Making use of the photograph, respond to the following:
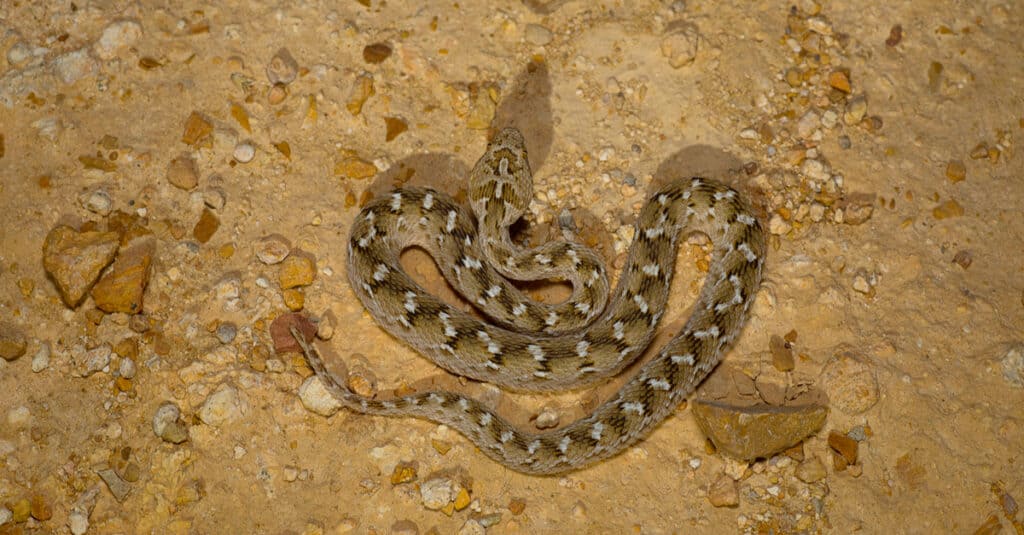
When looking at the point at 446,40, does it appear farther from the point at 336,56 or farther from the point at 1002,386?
the point at 1002,386

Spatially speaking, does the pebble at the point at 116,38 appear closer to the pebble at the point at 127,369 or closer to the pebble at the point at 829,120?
the pebble at the point at 127,369

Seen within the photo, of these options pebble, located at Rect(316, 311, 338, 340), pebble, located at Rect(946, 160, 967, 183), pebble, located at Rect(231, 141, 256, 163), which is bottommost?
pebble, located at Rect(316, 311, 338, 340)

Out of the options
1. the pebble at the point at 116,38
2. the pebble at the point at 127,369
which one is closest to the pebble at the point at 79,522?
the pebble at the point at 127,369

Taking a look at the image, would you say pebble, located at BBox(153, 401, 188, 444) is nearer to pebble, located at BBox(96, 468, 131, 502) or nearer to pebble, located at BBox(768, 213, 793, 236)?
pebble, located at BBox(96, 468, 131, 502)

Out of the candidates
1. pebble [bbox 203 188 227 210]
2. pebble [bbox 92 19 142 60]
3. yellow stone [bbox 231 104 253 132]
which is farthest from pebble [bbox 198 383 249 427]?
pebble [bbox 92 19 142 60]

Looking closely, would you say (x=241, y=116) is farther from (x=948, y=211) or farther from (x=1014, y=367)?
(x=1014, y=367)

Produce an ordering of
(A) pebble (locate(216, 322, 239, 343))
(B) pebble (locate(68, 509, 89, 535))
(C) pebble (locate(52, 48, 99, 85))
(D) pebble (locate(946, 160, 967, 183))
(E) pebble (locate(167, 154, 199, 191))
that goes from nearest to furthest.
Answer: (B) pebble (locate(68, 509, 89, 535)), (A) pebble (locate(216, 322, 239, 343)), (E) pebble (locate(167, 154, 199, 191)), (C) pebble (locate(52, 48, 99, 85)), (D) pebble (locate(946, 160, 967, 183))
